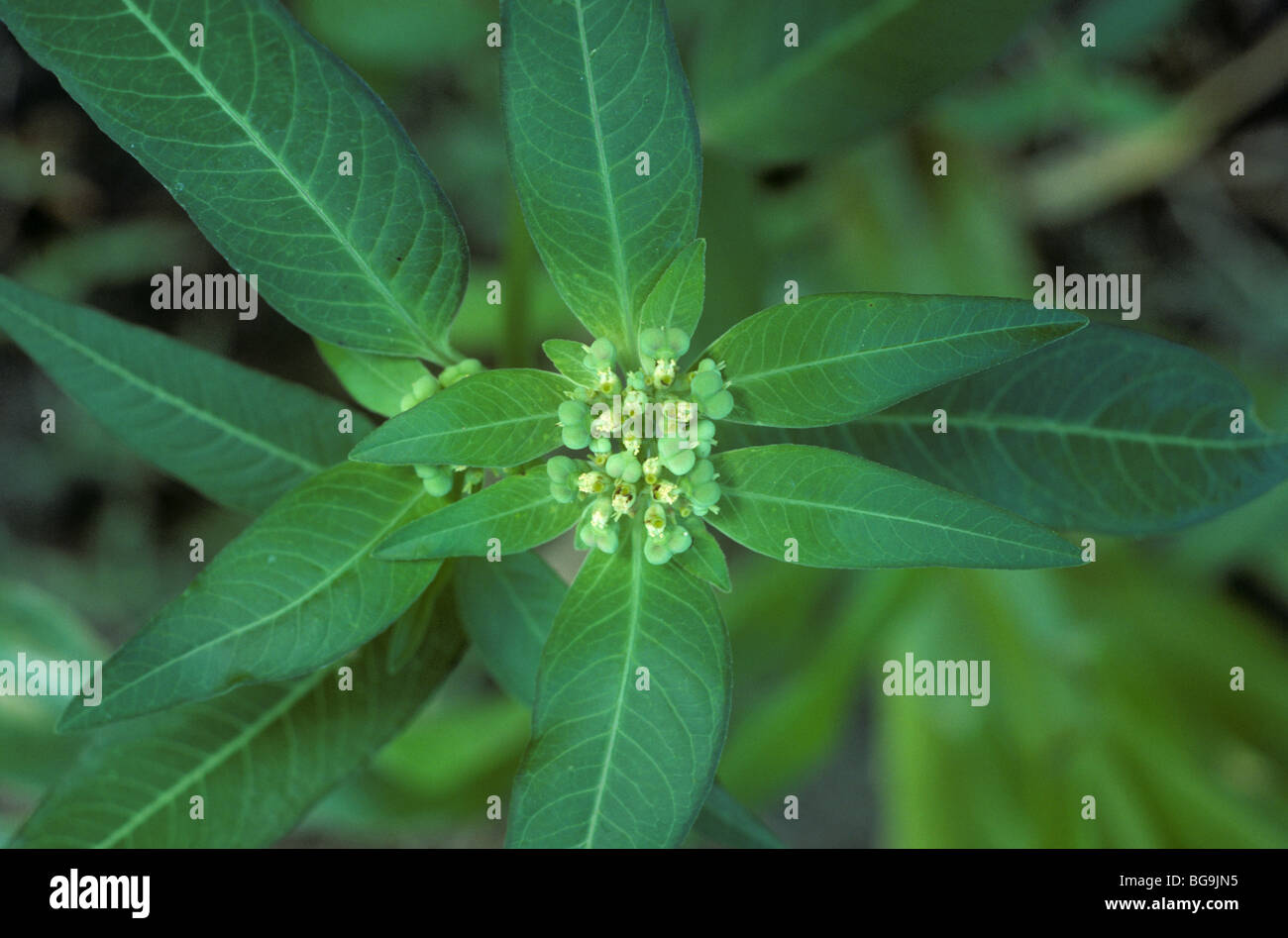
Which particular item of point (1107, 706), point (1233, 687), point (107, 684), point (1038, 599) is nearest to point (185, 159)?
point (107, 684)

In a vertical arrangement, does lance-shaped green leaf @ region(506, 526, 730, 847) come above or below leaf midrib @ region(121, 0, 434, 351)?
below

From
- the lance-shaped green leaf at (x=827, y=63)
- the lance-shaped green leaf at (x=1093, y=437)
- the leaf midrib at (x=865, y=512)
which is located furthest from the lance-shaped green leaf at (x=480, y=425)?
the lance-shaped green leaf at (x=827, y=63)

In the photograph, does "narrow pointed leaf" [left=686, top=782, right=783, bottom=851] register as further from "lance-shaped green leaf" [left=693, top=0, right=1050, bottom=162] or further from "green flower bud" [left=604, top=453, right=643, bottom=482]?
"lance-shaped green leaf" [left=693, top=0, right=1050, bottom=162]

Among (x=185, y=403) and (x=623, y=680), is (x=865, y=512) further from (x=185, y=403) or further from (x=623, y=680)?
(x=185, y=403)

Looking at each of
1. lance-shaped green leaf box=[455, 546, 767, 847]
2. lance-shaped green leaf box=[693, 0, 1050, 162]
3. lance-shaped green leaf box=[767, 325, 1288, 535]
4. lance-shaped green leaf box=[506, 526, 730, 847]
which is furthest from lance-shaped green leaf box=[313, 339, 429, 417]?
lance-shaped green leaf box=[693, 0, 1050, 162]

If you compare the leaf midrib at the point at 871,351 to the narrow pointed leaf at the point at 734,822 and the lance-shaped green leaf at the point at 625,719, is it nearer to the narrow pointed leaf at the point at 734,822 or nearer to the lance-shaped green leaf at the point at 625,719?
the lance-shaped green leaf at the point at 625,719
